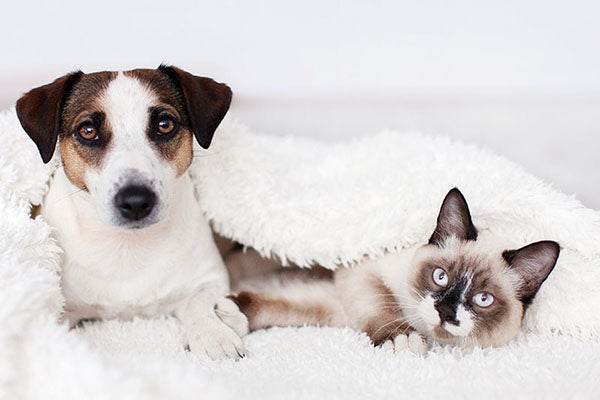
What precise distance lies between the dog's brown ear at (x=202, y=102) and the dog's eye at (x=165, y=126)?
0.06 meters

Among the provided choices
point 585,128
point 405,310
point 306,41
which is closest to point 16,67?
point 306,41

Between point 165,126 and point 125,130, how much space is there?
0.11 metres

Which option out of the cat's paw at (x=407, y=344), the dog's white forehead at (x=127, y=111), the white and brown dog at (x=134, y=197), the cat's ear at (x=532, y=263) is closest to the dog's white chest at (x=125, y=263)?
the white and brown dog at (x=134, y=197)

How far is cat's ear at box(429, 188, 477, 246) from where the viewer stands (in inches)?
73.0

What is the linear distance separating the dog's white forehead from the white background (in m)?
1.57

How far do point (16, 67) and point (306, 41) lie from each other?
4.53 feet

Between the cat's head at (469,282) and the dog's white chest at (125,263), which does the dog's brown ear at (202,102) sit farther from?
the cat's head at (469,282)

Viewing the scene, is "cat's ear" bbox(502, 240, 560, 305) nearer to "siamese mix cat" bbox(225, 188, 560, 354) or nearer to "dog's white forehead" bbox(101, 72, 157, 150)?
"siamese mix cat" bbox(225, 188, 560, 354)

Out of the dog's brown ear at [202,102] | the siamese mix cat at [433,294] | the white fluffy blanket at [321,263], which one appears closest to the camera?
the white fluffy blanket at [321,263]

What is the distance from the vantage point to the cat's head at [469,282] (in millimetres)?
1746

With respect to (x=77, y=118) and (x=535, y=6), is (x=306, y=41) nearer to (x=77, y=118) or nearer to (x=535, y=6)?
(x=535, y=6)

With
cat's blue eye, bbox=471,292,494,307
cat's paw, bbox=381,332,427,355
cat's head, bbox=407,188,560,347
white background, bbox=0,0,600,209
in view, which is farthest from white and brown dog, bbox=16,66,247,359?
white background, bbox=0,0,600,209

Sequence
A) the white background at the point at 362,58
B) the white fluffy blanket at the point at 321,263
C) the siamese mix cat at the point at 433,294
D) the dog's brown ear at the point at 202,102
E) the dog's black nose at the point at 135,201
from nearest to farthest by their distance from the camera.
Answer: the white fluffy blanket at the point at 321,263 < the dog's black nose at the point at 135,201 < the siamese mix cat at the point at 433,294 < the dog's brown ear at the point at 202,102 < the white background at the point at 362,58

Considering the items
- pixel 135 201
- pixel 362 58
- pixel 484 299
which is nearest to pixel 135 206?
pixel 135 201
